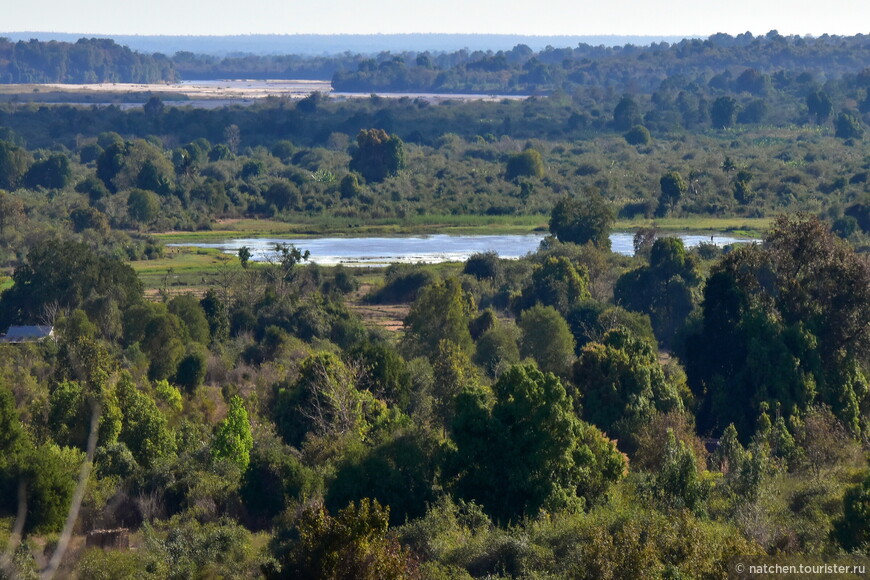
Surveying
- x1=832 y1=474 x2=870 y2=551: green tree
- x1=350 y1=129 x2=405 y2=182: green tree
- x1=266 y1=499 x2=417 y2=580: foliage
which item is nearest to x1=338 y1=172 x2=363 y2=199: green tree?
x1=350 y1=129 x2=405 y2=182: green tree

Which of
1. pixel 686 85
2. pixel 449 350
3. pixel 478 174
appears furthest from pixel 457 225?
pixel 686 85

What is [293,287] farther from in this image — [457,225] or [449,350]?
[457,225]

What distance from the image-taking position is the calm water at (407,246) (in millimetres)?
57500

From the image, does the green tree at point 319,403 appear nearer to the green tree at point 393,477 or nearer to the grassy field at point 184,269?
the green tree at point 393,477

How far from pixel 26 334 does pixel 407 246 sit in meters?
26.6

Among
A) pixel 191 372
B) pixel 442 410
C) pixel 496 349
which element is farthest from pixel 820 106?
pixel 442 410

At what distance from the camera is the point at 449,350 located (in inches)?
1264

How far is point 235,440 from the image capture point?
25.4m

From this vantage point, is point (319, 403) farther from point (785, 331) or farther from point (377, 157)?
point (377, 157)

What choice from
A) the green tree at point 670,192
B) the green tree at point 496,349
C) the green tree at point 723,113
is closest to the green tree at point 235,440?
the green tree at point 496,349

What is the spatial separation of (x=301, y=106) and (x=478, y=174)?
39.2 m

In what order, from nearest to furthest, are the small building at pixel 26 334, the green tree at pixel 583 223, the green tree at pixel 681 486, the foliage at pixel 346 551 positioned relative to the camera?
the foliage at pixel 346 551 → the green tree at pixel 681 486 → the small building at pixel 26 334 → the green tree at pixel 583 223

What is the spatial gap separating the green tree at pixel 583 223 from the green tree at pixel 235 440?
3095cm

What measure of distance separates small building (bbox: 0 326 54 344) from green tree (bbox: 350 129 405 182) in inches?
1832
